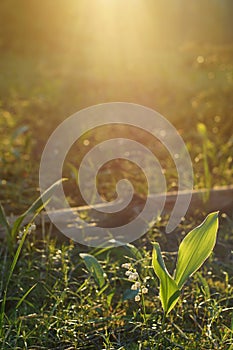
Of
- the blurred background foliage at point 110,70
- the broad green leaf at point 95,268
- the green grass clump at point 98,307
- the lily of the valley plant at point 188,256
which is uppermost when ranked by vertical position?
the blurred background foliage at point 110,70

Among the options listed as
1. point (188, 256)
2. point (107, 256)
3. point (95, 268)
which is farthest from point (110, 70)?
point (188, 256)

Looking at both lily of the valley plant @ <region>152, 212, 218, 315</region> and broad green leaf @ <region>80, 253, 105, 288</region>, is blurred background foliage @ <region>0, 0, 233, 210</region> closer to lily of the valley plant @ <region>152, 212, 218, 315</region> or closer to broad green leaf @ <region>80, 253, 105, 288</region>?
broad green leaf @ <region>80, 253, 105, 288</region>

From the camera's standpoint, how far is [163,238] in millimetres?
2283

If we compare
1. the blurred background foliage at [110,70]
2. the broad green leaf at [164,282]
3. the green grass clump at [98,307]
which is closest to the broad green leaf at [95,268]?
A: the green grass clump at [98,307]

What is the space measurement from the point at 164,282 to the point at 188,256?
0.10m

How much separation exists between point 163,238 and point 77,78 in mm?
3672

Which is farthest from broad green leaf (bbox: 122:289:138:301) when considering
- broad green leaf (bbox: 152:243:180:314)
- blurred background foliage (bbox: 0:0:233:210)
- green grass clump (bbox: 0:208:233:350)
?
blurred background foliage (bbox: 0:0:233:210)

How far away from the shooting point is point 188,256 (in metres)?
1.49

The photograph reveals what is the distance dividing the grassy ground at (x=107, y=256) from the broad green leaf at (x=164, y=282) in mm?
98

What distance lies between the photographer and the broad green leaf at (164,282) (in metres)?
1.43

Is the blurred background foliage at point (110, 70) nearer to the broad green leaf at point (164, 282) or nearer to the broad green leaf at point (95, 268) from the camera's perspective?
the broad green leaf at point (95, 268)

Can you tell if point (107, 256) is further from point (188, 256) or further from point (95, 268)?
point (188, 256)

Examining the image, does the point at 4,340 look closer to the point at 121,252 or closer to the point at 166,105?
the point at 121,252

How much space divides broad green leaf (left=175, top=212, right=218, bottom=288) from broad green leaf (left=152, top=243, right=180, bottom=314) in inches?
1.3
